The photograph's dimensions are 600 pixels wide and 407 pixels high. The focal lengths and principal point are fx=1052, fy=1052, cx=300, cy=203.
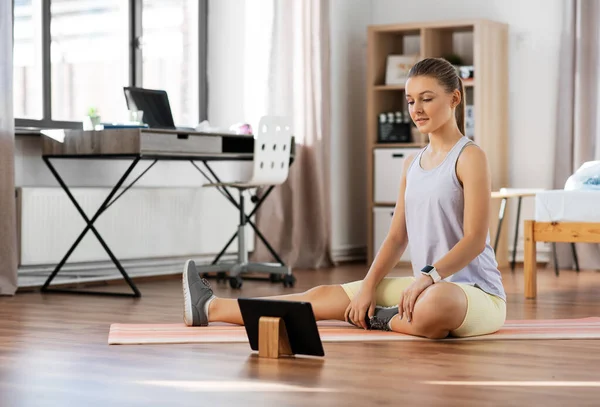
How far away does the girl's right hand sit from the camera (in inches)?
122

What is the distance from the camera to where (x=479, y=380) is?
2.42m

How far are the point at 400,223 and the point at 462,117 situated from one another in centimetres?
37

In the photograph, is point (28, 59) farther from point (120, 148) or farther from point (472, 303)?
point (472, 303)

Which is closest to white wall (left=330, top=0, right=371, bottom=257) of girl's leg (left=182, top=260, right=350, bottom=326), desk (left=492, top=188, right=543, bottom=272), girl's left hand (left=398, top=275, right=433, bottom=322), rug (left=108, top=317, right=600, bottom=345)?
desk (left=492, top=188, right=543, bottom=272)

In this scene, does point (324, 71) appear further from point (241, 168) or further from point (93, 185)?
point (93, 185)

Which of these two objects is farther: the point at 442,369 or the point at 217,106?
the point at 217,106

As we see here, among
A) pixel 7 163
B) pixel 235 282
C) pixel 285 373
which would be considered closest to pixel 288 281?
pixel 235 282

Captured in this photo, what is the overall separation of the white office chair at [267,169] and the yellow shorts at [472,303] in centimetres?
211

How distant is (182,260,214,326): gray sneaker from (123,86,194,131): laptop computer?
2.12 meters

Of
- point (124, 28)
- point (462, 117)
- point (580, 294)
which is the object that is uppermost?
point (124, 28)

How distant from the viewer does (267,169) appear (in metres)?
5.39

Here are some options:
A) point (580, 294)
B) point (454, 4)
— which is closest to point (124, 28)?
point (454, 4)

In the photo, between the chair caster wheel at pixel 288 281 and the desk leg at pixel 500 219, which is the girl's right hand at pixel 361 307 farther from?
the desk leg at pixel 500 219

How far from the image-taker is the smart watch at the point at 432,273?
9.49ft
